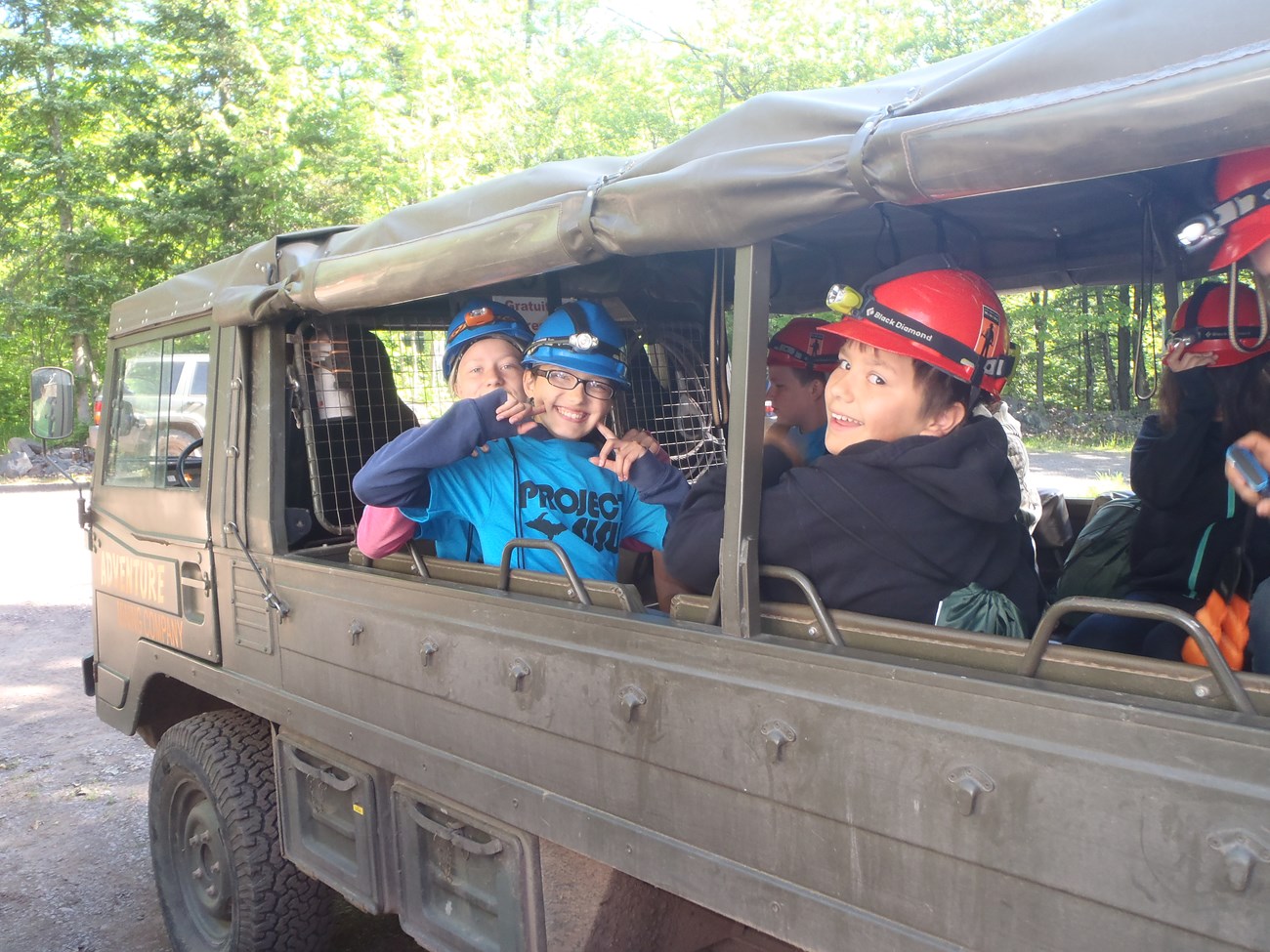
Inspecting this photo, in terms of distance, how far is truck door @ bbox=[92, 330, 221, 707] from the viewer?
3.32 metres

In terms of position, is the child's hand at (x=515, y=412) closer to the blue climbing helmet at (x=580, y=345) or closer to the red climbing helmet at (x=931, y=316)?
the blue climbing helmet at (x=580, y=345)

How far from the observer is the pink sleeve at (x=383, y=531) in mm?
2688

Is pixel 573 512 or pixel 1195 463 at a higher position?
pixel 1195 463

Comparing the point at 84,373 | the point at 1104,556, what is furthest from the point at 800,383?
the point at 84,373

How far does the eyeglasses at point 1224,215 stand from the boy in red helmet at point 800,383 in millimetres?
1798

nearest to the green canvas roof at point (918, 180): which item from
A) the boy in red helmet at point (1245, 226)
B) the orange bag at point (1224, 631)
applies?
the boy in red helmet at point (1245, 226)

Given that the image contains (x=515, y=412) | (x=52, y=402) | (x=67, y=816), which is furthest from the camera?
(x=67, y=816)

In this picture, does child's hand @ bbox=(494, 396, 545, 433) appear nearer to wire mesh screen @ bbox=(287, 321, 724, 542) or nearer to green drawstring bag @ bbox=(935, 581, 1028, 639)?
wire mesh screen @ bbox=(287, 321, 724, 542)

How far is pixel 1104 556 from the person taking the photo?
296 centimetres

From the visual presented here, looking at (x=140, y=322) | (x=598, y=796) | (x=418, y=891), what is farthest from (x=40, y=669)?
(x=598, y=796)

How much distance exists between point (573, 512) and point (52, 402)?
2.27m

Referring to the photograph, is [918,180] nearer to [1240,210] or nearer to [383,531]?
[1240,210]

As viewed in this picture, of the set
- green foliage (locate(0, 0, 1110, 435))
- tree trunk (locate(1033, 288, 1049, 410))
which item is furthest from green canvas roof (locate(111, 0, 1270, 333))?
green foliage (locate(0, 0, 1110, 435))

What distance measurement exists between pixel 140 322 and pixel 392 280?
174cm
